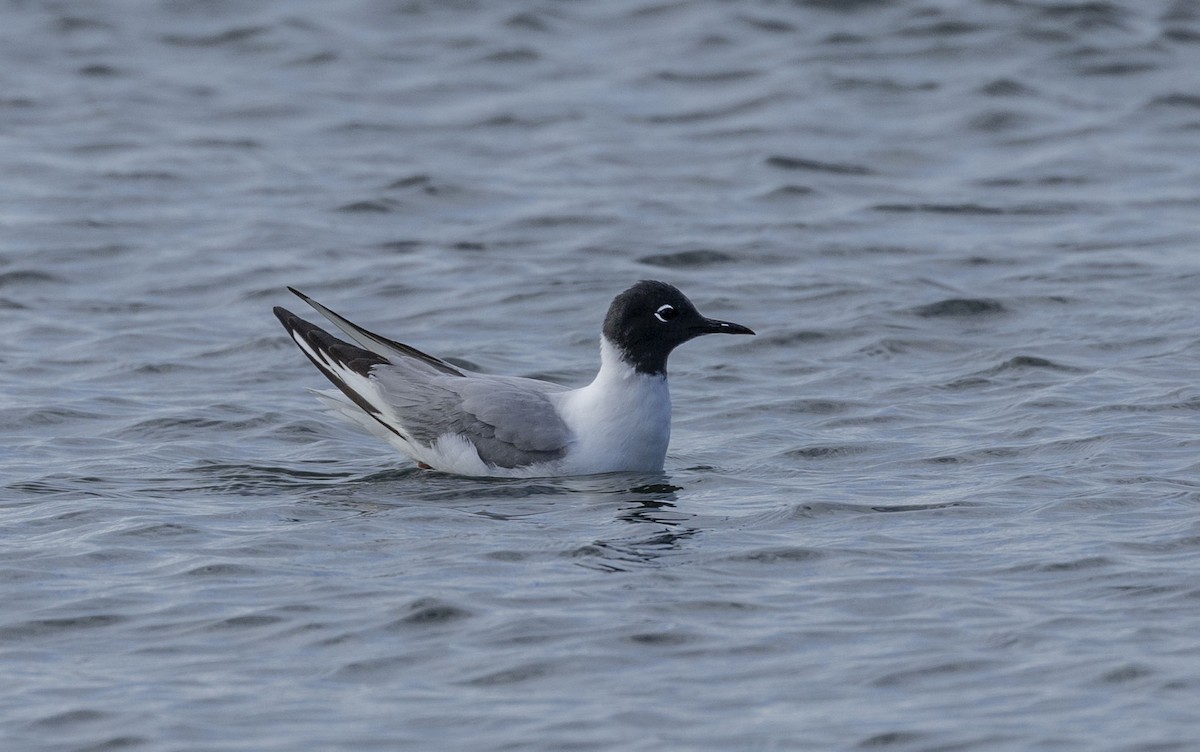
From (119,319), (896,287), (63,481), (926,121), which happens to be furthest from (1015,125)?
(63,481)

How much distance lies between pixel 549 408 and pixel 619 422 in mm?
454

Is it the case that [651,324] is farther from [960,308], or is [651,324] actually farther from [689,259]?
[689,259]

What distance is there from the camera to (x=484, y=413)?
11820mm

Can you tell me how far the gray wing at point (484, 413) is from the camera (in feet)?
38.5

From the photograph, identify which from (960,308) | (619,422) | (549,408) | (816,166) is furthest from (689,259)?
(619,422)

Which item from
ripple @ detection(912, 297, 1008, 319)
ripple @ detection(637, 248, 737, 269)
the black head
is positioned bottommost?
ripple @ detection(912, 297, 1008, 319)

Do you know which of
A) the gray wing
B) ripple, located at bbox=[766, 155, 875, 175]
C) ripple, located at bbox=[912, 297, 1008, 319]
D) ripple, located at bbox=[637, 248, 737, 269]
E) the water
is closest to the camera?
the water

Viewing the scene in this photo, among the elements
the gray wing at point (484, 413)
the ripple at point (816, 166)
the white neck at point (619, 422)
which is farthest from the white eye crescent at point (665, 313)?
the ripple at point (816, 166)

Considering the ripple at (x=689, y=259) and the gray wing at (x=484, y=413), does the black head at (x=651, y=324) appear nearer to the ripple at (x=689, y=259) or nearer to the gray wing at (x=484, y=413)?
the gray wing at (x=484, y=413)

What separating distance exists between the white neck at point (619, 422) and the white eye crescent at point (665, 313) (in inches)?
13.2

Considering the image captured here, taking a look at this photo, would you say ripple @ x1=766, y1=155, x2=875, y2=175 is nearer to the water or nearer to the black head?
the water

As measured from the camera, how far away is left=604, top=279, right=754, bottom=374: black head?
12.0 metres

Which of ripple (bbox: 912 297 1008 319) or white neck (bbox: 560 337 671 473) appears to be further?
ripple (bbox: 912 297 1008 319)

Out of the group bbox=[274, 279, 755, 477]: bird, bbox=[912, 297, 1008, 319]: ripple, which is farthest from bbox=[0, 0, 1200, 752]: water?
bbox=[274, 279, 755, 477]: bird
